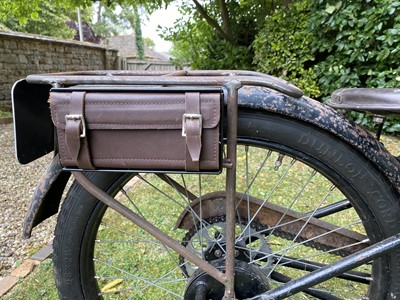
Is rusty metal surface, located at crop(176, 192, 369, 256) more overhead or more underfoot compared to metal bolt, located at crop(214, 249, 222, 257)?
more overhead

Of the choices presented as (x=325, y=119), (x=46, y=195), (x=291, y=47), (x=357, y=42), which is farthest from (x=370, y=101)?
(x=291, y=47)

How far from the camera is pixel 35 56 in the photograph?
825 cm

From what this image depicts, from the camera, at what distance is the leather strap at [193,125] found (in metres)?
0.81

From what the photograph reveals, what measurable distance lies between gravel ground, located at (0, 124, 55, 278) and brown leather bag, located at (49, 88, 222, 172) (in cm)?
165

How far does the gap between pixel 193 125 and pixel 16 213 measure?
257 centimetres

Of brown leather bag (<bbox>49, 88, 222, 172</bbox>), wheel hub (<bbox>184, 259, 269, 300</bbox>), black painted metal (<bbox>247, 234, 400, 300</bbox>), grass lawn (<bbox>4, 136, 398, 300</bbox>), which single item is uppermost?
brown leather bag (<bbox>49, 88, 222, 172</bbox>)

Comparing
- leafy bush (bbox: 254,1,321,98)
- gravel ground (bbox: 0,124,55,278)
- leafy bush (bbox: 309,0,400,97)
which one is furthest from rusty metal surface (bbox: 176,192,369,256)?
leafy bush (bbox: 254,1,321,98)

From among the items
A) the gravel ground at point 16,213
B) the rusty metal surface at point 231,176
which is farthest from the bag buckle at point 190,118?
the gravel ground at point 16,213

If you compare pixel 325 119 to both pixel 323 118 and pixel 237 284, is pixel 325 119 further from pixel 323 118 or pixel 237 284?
pixel 237 284

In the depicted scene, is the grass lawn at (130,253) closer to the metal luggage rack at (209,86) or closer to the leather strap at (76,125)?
the metal luggage rack at (209,86)

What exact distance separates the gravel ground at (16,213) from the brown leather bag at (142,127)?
1646 millimetres

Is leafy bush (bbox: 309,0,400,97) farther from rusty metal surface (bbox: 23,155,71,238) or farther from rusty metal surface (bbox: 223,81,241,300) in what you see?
rusty metal surface (bbox: 23,155,71,238)

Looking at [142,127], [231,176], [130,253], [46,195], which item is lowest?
[130,253]

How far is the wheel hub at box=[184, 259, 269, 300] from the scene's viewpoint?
1146 mm
